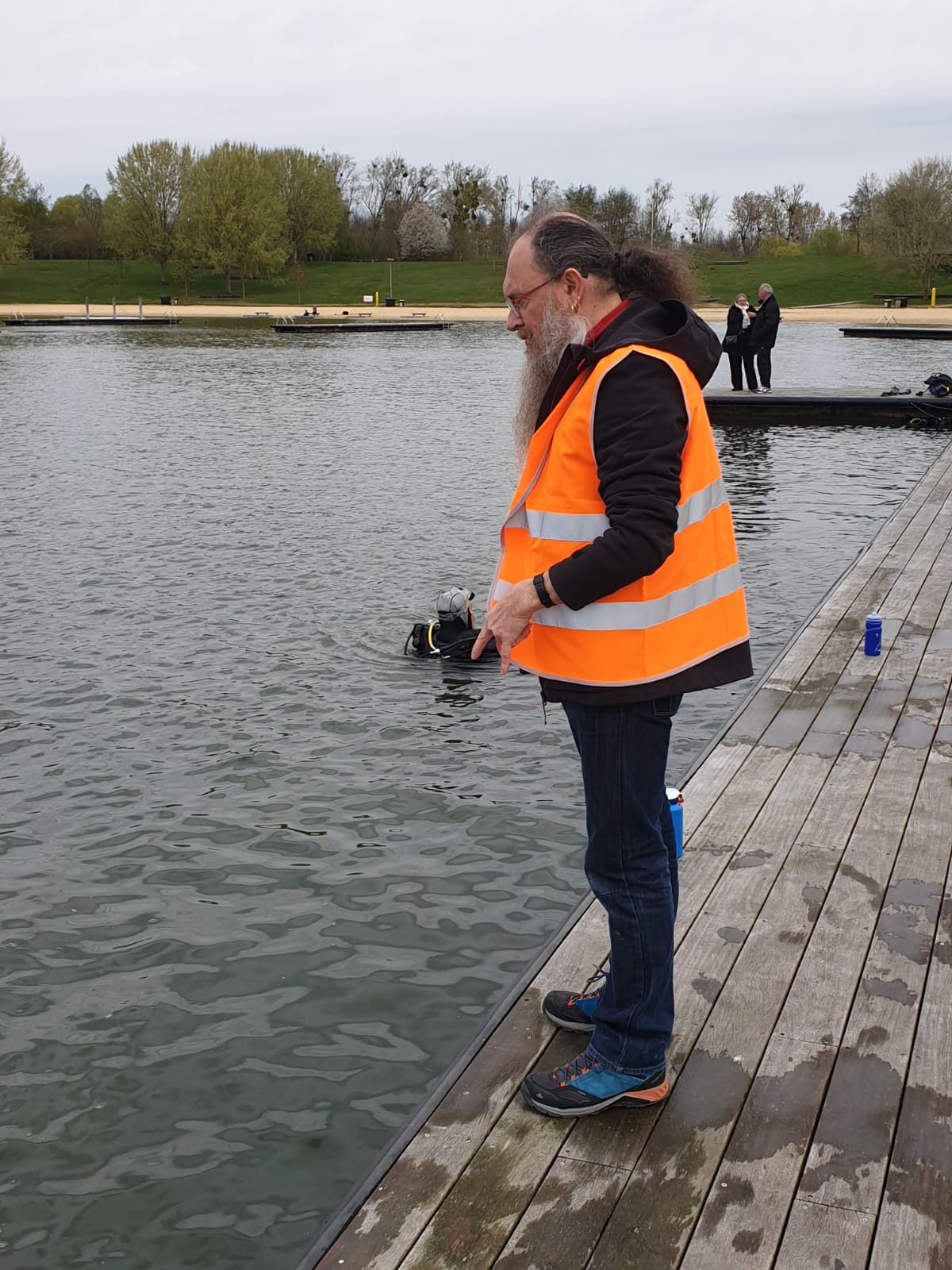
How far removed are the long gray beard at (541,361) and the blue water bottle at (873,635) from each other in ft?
14.6

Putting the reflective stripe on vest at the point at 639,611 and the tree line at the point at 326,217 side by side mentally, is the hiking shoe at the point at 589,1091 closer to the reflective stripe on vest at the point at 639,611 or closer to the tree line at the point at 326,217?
the reflective stripe on vest at the point at 639,611

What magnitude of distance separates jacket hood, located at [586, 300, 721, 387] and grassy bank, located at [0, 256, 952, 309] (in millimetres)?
73228

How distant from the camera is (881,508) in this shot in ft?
44.4

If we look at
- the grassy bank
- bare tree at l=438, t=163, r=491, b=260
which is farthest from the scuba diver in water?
bare tree at l=438, t=163, r=491, b=260

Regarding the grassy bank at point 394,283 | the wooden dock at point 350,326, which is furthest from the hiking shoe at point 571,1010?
the grassy bank at point 394,283

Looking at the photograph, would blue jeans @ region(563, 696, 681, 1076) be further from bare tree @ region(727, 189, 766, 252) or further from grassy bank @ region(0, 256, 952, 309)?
bare tree @ region(727, 189, 766, 252)

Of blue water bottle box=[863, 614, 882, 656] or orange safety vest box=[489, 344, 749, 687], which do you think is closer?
orange safety vest box=[489, 344, 749, 687]

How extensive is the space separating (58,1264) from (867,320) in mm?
59575

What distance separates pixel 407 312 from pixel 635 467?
73.9 meters

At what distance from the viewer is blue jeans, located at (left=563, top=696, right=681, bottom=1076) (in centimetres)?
271

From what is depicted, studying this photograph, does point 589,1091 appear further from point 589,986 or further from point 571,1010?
point 589,986

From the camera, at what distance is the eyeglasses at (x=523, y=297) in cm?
267

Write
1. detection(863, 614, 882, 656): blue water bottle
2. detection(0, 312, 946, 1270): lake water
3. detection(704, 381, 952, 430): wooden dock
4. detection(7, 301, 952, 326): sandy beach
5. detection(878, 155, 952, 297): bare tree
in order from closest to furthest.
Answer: detection(0, 312, 946, 1270): lake water
detection(863, 614, 882, 656): blue water bottle
detection(704, 381, 952, 430): wooden dock
detection(7, 301, 952, 326): sandy beach
detection(878, 155, 952, 297): bare tree

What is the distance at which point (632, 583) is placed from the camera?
2.62 m
